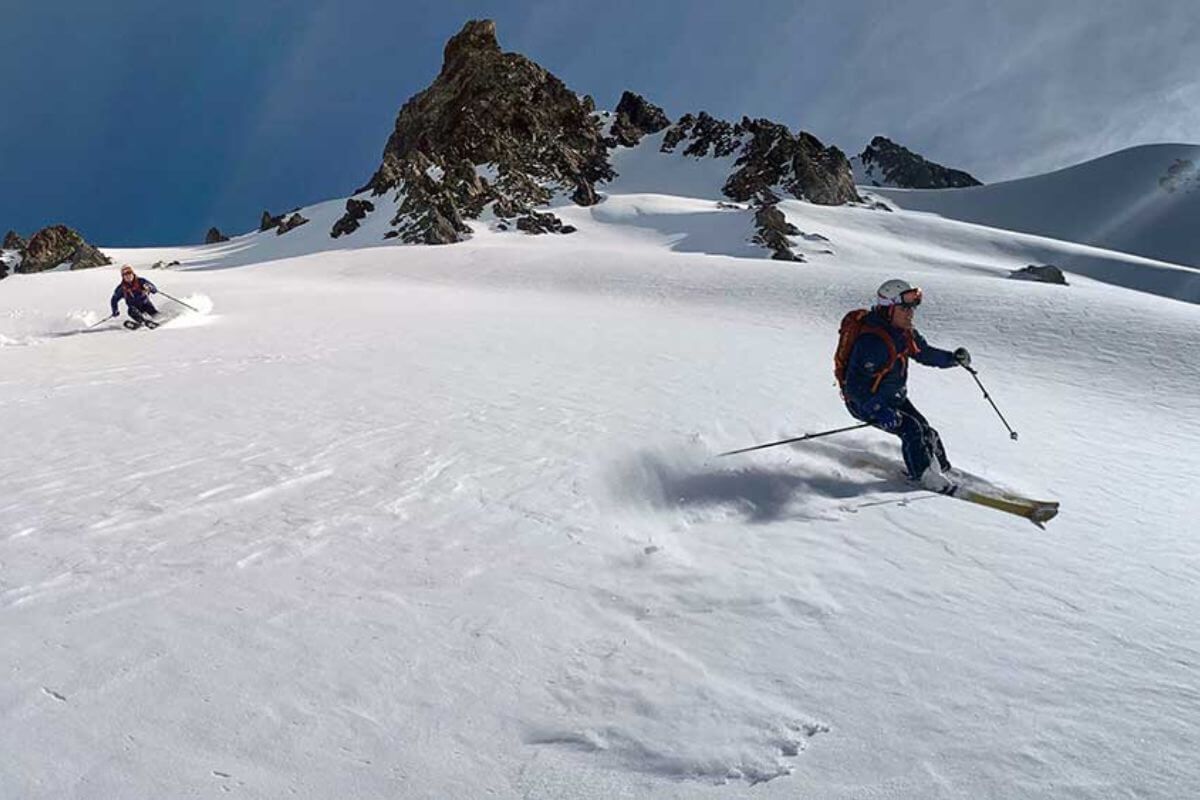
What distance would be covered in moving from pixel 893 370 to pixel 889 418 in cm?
47

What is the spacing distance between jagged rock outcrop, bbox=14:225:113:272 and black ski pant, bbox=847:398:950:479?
2093 inches

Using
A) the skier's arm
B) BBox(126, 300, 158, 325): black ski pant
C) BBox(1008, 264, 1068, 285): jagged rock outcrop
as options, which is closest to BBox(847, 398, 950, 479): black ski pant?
the skier's arm

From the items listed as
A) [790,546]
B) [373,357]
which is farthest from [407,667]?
[373,357]

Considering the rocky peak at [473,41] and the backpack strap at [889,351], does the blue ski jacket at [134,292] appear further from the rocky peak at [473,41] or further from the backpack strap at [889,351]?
the rocky peak at [473,41]

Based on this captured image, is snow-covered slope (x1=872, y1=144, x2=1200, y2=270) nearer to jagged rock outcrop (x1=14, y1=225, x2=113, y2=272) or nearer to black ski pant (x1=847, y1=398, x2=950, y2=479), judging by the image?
jagged rock outcrop (x1=14, y1=225, x2=113, y2=272)

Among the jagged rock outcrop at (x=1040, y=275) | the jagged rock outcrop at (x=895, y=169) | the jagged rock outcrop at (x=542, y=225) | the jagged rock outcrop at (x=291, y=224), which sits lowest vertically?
the jagged rock outcrop at (x=1040, y=275)

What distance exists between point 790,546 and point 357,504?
3.34 m

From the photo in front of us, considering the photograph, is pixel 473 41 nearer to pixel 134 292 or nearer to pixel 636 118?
pixel 636 118

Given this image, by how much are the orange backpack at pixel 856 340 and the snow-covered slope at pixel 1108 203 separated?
84957 millimetres

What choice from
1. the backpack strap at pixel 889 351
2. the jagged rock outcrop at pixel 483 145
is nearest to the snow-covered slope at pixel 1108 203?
the jagged rock outcrop at pixel 483 145

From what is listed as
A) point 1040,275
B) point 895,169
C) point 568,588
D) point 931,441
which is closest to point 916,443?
point 931,441

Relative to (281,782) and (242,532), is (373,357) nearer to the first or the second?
(242,532)

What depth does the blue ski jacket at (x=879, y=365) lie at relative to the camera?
6.49 meters

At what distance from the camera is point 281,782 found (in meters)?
2.41
